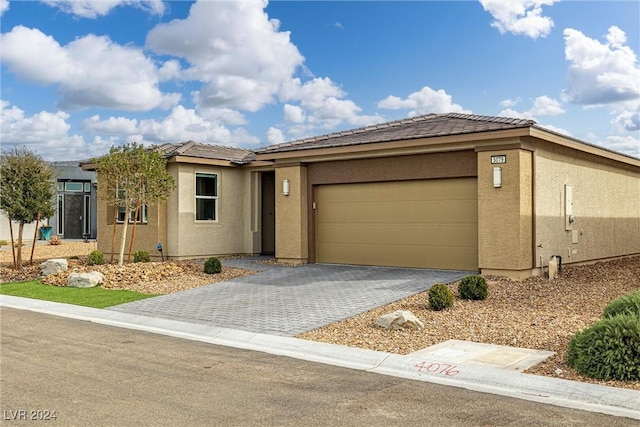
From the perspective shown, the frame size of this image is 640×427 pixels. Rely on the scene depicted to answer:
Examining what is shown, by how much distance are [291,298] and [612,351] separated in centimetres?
671

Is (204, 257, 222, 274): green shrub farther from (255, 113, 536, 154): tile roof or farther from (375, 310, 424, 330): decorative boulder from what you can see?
(375, 310, 424, 330): decorative boulder

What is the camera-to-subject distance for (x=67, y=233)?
108 feet

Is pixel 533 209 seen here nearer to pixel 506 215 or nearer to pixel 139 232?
pixel 506 215

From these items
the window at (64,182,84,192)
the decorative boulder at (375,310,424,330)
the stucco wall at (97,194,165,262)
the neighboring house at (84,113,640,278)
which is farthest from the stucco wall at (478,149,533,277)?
the window at (64,182,84,192)

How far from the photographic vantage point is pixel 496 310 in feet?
34.5

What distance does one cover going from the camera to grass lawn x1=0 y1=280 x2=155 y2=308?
12461 mm

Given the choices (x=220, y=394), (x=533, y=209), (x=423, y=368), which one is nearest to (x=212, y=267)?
(x=533, y=209)

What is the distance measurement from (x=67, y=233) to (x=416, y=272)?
78.8 ft

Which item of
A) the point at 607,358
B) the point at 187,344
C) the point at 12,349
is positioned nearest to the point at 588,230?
the point at 607,358

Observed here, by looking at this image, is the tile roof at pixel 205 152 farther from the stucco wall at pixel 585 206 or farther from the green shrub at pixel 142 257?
the stucco wall at pixel 585 206

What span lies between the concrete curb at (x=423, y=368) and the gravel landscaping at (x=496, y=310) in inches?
12.9

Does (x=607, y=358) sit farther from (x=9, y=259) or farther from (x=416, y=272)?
(x=9, y=259)

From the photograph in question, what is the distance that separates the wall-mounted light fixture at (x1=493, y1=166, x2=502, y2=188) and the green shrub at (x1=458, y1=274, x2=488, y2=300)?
9.76 ft

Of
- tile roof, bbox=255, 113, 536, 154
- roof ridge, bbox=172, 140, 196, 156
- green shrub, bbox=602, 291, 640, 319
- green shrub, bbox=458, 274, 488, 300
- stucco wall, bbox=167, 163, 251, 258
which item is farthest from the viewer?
stucco wall, bbox=167, 163, 251, 258
